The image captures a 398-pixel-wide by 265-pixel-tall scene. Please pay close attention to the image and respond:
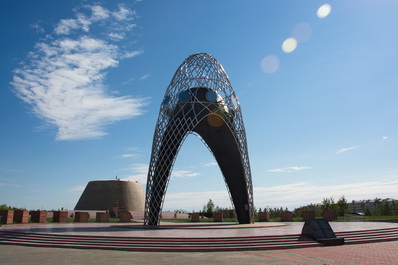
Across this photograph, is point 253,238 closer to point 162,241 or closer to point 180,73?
point 162,241

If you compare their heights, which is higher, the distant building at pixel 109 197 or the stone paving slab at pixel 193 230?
the distant building at pixel 109 197

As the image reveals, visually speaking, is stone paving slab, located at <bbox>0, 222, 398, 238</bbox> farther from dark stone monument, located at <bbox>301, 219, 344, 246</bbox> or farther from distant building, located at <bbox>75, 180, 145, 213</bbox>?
distant building, located at <bbox>75, 180, 145, 213</bbox>

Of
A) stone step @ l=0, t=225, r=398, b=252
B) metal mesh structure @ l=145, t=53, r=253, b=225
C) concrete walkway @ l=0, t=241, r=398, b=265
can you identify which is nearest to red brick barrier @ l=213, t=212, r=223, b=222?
metal mesh structure @ l=145, t=53, r=253, b=225

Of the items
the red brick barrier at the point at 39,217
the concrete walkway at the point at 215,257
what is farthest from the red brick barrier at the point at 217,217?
the concrete walkway at the point at 215,257

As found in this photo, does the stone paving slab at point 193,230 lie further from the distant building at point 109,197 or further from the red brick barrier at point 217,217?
the distant building at point 109,197

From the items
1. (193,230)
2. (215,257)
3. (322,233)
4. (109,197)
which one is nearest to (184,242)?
(215,257)

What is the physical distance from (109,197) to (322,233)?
49.8m

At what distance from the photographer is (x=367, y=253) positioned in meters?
12.3

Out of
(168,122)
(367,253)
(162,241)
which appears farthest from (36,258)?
(168,122)

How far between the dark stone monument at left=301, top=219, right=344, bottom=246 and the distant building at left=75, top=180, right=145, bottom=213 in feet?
152

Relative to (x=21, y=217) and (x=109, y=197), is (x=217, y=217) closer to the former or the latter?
(x=21, y=217)

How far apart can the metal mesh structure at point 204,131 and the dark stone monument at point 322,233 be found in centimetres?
1512

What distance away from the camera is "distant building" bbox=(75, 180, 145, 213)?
57.6 meters

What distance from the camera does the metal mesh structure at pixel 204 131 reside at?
3045cm
